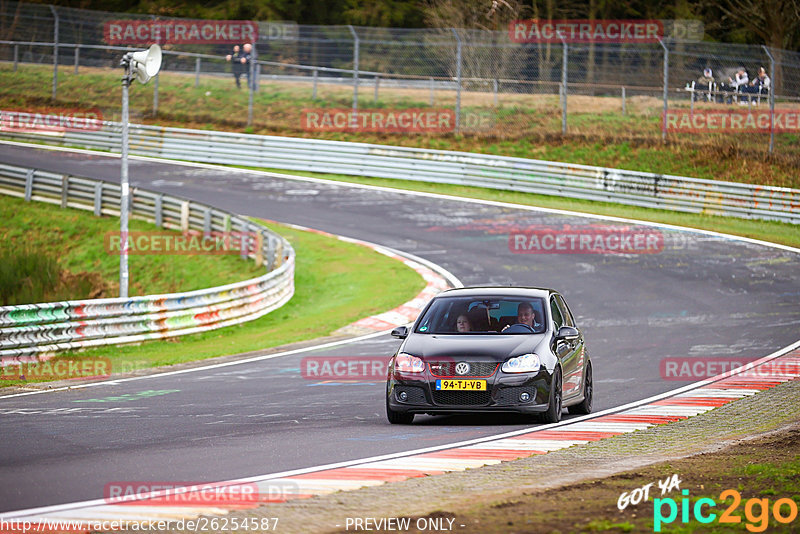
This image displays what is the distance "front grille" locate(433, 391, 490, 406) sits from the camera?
36.6 feet

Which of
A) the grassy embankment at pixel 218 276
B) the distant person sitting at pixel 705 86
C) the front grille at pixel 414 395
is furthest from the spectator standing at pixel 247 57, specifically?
the front grille at pixel 414 395

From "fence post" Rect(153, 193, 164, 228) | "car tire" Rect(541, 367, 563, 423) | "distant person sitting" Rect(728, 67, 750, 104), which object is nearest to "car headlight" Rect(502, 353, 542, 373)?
"car tire" Rect(541, 367, 563, 423)

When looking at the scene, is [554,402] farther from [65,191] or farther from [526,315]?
[65,191]

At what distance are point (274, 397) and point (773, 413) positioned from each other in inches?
230

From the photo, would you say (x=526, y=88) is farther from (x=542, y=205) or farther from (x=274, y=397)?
(x=274, y=397)

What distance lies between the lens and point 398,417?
37.9 ft

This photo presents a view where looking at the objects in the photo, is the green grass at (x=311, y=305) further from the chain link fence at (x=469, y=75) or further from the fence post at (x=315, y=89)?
the fence post at (x=315, y=89)

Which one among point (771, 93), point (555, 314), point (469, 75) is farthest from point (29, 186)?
point (555, 314)

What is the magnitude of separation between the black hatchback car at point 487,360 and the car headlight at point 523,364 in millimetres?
10

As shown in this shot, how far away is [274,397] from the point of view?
13.7 metres

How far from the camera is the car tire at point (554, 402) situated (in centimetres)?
1137

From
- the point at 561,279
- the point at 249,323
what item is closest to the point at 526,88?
the point at 561,279

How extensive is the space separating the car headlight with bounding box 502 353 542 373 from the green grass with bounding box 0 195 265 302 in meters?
14.8

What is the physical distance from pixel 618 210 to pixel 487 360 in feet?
75.5
